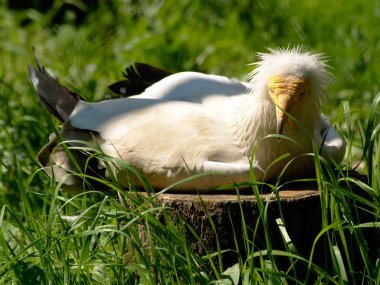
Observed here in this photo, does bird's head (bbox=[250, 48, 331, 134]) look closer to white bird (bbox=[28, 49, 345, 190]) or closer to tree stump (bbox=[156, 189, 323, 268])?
white bird (bbox=[28, 49, 345, 190])

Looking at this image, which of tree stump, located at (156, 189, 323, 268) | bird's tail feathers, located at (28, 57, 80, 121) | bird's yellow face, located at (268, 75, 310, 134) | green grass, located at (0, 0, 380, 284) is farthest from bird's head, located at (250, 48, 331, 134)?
bird's tail feathers, located at (28, 57, 80, 121)

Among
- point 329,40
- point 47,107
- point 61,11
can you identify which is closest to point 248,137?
point 47,107

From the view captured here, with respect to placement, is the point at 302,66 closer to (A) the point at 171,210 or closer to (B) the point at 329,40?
(A) the point at 171,210

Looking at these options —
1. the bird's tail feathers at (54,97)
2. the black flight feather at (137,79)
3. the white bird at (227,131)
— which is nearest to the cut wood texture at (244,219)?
the white bird at (227,131)

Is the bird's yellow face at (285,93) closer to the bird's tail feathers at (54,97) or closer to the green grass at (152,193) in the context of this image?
the green grass at (152,193)

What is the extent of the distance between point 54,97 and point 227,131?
0.98 m

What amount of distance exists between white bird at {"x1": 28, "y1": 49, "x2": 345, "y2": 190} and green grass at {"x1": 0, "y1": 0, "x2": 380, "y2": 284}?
0.48ft

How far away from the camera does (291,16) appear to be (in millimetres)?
6316

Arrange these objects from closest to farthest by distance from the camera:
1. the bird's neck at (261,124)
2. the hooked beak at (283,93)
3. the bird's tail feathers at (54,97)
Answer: the hooked beak at (283,93), the bird's neck at (261,124), the bird's tail feathers at (54,97)

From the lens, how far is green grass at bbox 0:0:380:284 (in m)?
2.78

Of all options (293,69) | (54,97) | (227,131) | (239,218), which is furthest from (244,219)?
(54,97)

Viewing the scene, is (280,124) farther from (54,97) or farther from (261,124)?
(54,97)

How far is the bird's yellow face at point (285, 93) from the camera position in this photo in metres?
3.08

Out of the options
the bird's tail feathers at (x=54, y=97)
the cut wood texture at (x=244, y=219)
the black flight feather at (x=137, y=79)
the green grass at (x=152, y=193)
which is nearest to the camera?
the green grass at (x=152, y=193)
